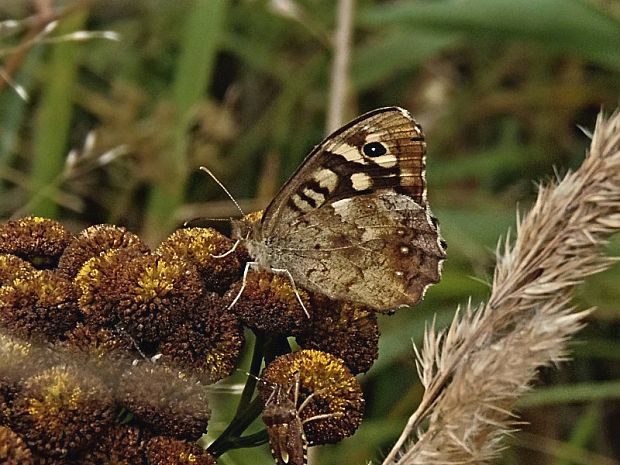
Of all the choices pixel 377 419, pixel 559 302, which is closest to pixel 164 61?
pixel 377 419

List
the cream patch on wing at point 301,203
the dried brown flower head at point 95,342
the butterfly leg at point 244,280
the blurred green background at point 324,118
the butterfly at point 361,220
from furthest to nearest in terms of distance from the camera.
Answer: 1. the blurred green background at point 324,118
2. the cream patch on wing at point 301,203
3. the butterfly at point 361,220
4. the butterfly leg at point 244,280
5. the dried brown flower head at point 95,342

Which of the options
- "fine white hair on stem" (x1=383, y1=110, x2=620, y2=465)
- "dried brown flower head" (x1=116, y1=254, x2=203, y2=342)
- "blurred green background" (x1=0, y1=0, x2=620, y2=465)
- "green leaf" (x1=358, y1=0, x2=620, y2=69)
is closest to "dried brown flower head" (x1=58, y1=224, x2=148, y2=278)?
"dried brown flower head" (x1=116, y1=254, x2=203, y2=342)

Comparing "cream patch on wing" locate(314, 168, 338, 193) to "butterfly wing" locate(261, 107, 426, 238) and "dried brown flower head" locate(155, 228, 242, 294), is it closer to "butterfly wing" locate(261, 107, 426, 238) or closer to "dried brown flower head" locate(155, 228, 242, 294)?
"butterfly wing" locate(261, 107, 426, 238)

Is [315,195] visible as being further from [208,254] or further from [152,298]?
[152,298]

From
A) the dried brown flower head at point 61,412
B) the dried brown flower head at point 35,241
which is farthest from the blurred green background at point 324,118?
the dried brown flower head at point 61,412

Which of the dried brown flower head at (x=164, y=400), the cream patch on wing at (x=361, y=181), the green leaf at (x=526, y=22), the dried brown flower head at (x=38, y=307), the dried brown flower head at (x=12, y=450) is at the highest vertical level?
the green leaf at (x=526, y=22)

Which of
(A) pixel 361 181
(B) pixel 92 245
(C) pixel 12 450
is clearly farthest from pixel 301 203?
(C) pixel 12 450

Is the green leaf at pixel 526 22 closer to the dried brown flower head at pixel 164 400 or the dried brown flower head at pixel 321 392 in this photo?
the dried brown flower head at pixel 321 392
